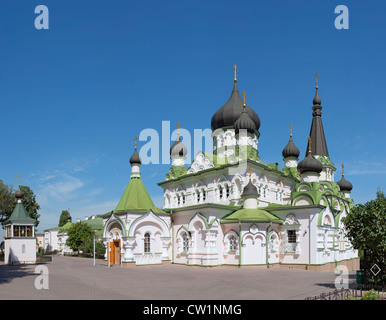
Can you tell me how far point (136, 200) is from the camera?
25.9 metres

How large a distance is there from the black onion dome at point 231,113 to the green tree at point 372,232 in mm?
16573

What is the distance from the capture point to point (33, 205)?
4172cm

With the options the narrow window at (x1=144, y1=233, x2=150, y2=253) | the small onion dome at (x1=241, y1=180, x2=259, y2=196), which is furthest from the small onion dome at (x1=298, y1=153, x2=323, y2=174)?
the narrow window at (x1=144, y1=233, x2=150, y2=253)

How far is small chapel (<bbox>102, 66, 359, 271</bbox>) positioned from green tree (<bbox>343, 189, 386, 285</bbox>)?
6435 mm

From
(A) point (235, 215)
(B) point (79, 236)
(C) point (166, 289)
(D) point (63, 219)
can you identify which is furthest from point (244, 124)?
(D) point (63, 219)

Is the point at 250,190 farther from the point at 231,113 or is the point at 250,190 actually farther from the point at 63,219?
the point at 63,219

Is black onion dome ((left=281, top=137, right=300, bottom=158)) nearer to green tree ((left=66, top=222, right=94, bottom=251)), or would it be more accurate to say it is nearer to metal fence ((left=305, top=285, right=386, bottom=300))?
metal fence ((left=305, top=285, right=386, bottom=300))

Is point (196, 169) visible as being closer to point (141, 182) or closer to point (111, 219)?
point (141, 182)

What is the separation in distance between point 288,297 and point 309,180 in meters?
15.0

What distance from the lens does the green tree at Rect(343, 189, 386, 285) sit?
43.0 feet

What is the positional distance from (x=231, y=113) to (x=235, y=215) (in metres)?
9.85

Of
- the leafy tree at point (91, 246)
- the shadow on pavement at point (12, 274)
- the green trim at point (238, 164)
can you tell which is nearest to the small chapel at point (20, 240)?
the shadow on pavement at point (12, 274)

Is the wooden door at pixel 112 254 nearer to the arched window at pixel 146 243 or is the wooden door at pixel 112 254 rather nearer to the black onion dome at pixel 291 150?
the arched window at pixel 146 243
